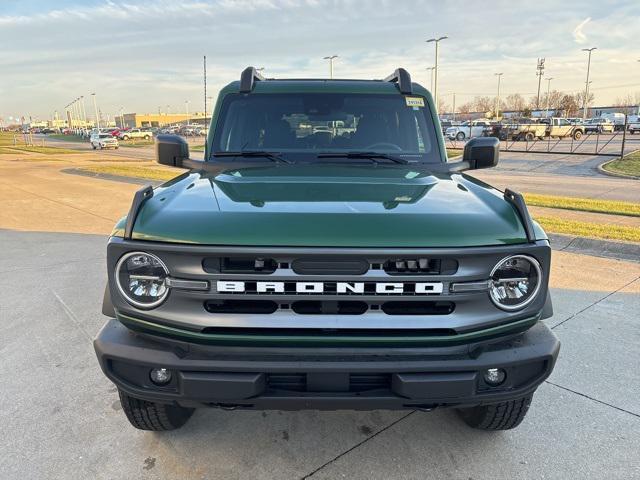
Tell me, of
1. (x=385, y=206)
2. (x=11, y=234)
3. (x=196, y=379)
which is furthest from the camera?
(x=11, y=234)

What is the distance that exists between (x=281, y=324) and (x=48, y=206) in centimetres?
1062

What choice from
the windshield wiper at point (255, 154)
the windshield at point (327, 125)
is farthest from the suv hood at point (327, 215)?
the windshield at point (327, 125)

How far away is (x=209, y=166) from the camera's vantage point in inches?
132

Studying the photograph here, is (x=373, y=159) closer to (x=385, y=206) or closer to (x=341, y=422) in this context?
(x=385, y=206)

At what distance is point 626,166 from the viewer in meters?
19.5

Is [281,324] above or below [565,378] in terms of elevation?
above

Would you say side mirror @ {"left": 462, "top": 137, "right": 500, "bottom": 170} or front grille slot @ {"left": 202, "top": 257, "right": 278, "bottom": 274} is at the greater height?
side mirror @ {"left": 462, "top": 137, "right": 500, "bottom": 170}

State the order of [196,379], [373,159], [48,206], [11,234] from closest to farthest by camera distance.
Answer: [196,379], [373,159], [11,234], [48,206]

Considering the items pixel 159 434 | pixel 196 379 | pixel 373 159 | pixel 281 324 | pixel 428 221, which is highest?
pixel 373 159

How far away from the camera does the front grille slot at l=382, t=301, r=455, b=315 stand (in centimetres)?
208

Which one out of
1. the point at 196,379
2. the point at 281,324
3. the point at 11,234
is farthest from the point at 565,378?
the point at 11,234

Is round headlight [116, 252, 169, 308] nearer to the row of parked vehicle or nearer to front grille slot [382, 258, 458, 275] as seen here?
front grille slot [382, 258, 458, 275]

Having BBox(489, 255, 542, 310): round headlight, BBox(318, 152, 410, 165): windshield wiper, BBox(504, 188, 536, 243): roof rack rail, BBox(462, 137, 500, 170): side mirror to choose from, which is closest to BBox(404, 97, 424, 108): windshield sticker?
BBox(462, 137, 500, 170): side mirror

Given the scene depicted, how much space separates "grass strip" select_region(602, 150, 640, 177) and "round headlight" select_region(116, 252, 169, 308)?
18691 millimetres
